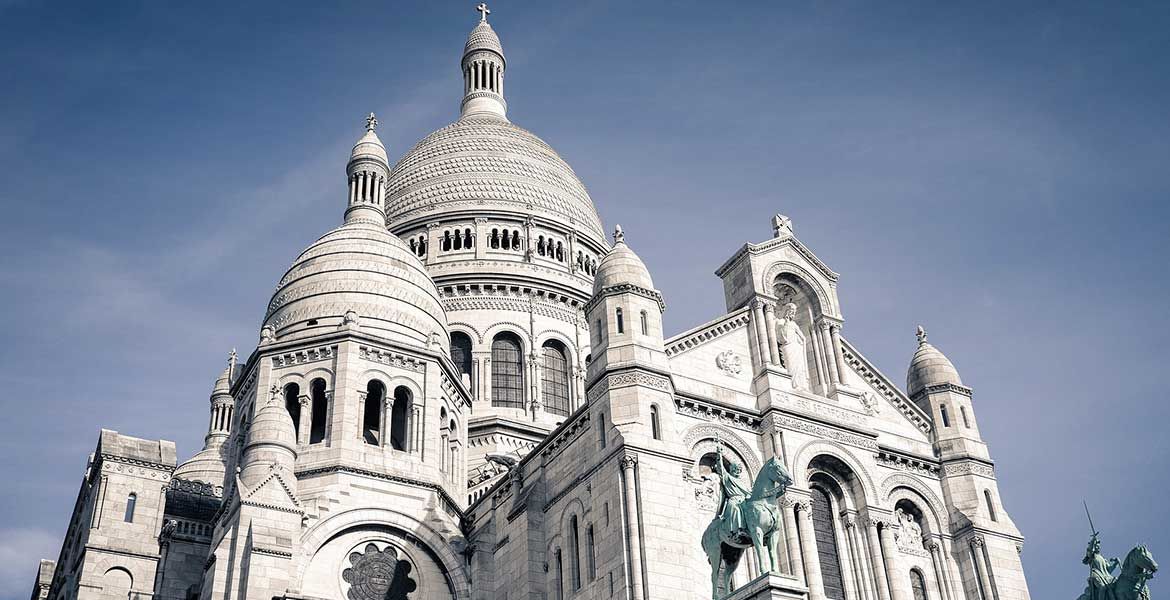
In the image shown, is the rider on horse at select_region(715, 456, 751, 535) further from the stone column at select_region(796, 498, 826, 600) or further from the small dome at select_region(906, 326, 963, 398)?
the small dome at select_region(906, 326, 963, 398)

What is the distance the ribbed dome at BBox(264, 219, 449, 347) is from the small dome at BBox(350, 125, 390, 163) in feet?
18.1

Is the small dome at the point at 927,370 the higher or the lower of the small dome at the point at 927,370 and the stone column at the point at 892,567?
the higher

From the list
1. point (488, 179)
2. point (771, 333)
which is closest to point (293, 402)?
point (771, 333)

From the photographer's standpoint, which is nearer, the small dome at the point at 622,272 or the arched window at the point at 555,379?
the small dome at the point at 622,272

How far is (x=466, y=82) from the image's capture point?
68875 mm

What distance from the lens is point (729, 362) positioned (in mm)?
36031

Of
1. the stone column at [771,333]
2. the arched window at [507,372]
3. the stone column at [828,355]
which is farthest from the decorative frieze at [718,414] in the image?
the arched window at [507,372]

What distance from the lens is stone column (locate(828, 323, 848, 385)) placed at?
38000 millimetres

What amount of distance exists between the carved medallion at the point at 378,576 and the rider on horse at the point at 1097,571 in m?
18.6

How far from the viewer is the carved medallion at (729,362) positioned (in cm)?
3578

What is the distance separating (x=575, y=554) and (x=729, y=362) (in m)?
7.48

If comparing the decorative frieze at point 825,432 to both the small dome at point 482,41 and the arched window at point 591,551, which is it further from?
the small dome at point 482,41

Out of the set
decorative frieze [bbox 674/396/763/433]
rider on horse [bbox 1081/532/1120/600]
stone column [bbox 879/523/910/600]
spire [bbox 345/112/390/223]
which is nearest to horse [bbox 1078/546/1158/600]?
rider on horse [bbox 1081/532/1120/600]

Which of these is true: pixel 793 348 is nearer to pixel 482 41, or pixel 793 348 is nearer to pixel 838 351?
pixel 838 351
